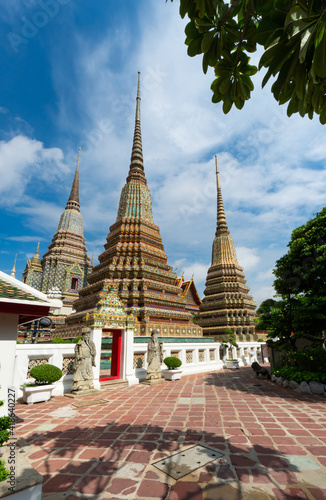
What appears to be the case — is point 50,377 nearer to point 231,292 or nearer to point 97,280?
point 97,280

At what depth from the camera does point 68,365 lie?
30.8ft

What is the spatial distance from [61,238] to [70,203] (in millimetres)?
6626

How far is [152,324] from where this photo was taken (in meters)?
15.8

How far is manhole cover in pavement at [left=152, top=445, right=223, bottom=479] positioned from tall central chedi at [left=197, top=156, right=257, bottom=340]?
2031 cm

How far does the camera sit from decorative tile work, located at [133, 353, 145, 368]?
38.4 ft

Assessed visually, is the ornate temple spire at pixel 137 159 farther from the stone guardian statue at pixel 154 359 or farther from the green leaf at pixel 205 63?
the green leaf at pixel 205 63

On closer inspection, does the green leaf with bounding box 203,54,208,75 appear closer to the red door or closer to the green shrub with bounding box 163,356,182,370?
the red door

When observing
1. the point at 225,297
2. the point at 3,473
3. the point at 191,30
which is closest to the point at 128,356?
the point at 3,473

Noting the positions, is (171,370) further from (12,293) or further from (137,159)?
(137,159)

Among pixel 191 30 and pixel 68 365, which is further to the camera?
pixel 68 365

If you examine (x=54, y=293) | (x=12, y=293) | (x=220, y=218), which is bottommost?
(x=12, y=293)

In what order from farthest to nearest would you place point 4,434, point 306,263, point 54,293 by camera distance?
point 54,293 → point 306,263 → point 4,434

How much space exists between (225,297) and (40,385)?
20.1 m

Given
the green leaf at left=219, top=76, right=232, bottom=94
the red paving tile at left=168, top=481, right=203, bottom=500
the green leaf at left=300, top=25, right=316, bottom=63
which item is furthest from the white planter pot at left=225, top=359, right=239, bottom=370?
the green leaf at left=300, top=25, right=316, bottom=63
